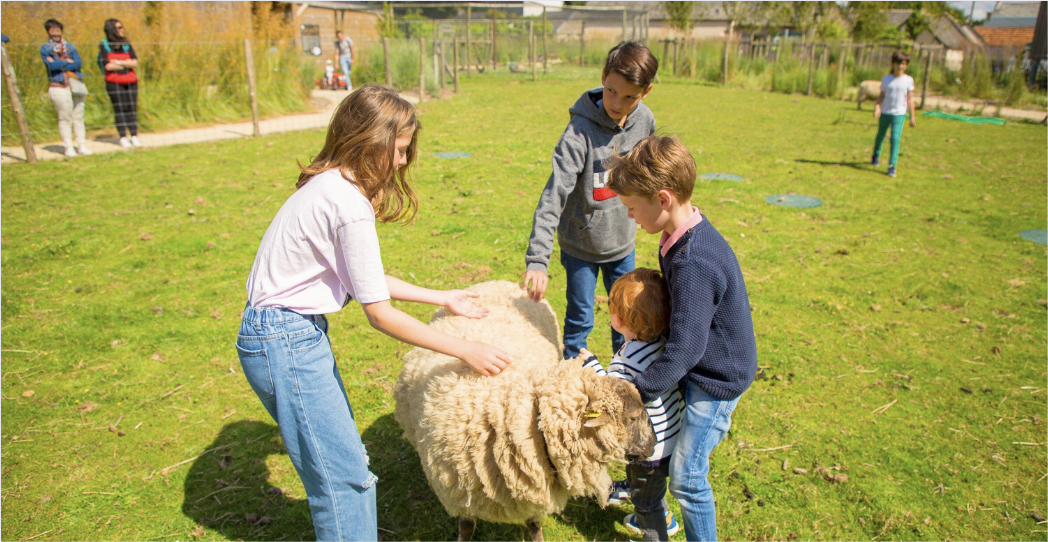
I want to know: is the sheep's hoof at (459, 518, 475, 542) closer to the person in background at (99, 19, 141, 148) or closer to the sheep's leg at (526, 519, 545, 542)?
the sheep's leg at (526, 519, 545, 542)

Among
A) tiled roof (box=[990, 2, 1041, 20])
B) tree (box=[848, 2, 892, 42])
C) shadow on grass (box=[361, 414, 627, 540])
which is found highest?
tiled roof (box=[990, 2, 1041, 20])

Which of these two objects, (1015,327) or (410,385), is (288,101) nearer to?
(410,385)

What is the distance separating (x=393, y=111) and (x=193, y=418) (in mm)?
2873

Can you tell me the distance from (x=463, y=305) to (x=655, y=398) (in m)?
1.02

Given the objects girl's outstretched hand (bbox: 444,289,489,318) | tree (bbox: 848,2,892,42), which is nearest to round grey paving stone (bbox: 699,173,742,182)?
girl's outstretched hand (bbox: 444,289,489,318)

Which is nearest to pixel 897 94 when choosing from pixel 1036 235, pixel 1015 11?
pixel 1036 235

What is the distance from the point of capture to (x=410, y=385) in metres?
2.95

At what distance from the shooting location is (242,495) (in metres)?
3.26

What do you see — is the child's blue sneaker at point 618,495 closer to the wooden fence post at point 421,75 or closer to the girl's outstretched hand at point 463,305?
the girl's outstretched hand at point 463,305

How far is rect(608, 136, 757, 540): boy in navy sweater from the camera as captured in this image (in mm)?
2205

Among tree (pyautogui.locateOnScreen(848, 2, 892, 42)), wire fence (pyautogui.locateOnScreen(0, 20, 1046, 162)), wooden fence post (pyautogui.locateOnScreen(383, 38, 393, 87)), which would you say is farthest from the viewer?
tree (pyautogui.locateOnScreen(848, 2, 892, 42))

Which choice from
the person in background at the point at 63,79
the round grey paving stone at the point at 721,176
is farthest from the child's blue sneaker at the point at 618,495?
the person in background at the point at 63,79

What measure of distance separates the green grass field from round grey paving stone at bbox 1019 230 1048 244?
0.55 ft

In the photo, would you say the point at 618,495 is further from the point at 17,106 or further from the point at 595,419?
the point at 17,106
